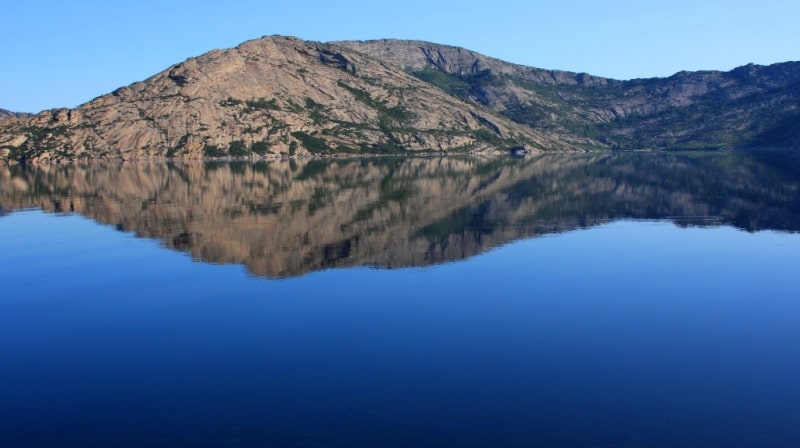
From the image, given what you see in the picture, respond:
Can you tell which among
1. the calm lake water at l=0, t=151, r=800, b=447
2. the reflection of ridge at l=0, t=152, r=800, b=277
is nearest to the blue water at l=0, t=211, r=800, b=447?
the calm lake water at l=0, t=151, r=800, b=447

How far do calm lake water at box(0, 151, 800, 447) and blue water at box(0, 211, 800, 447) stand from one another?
0.47 ft

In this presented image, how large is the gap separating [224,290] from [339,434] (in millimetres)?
24874

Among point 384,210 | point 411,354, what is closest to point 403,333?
point 411,354

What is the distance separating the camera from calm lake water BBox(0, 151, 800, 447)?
23.5m

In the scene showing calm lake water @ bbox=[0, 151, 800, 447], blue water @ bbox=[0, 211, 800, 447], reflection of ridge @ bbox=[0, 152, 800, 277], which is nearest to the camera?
blue water @ bbox=[0, 211, 800, 447]

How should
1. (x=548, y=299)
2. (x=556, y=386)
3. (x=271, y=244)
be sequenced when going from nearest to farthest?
1. (x=556, y=386)
2. (x=548, y=299)
3. (x=271, y=244)

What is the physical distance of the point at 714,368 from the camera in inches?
1129

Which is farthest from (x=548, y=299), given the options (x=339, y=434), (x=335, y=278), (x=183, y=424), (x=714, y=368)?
(x=183, y=424)

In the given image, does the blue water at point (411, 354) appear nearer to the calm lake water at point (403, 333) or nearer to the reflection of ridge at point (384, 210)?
the calm lake water at point (403, 333)

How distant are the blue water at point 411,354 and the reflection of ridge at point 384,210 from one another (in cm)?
660

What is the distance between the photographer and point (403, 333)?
3406 cm

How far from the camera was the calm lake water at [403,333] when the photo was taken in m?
23.5

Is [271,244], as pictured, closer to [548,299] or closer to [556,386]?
[548,299]

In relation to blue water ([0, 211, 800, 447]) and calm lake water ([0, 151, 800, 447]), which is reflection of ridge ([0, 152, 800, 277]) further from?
blue water ([0, 211, 800, 447])
